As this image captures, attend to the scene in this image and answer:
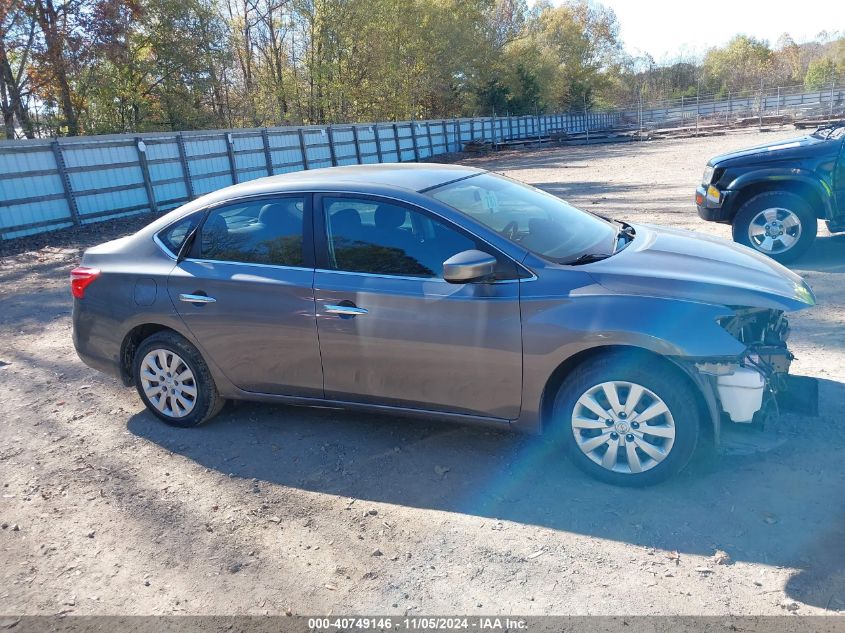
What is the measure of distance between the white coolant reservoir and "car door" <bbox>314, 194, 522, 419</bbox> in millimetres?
986

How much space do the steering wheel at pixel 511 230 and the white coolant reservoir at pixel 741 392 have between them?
4.27 ft

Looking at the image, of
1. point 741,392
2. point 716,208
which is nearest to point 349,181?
point 741,392

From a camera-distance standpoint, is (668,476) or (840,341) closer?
(668,476)

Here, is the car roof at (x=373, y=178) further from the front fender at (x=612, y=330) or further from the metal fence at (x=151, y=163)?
the metal fence at (x=151, y=163)

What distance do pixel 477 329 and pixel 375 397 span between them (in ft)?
2.59

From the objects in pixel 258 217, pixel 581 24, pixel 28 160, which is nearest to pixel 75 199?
pixel 28 160

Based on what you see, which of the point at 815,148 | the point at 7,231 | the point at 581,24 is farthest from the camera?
the point at 581,24

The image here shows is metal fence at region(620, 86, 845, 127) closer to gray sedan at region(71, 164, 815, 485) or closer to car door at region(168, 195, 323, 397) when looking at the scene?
gray sedan at region(71, 164, 815, 485)

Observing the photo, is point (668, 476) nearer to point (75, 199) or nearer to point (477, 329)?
point (477, 329)

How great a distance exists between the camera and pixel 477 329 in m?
3.53

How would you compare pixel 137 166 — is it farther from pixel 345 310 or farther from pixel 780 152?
pixel 345 310

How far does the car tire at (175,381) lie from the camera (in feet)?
14.4

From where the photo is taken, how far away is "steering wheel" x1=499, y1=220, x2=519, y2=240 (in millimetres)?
3723

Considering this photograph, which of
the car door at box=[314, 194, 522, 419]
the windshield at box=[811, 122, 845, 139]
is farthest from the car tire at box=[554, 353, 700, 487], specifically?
the windshield at box=[811, 122, 845, 139]
